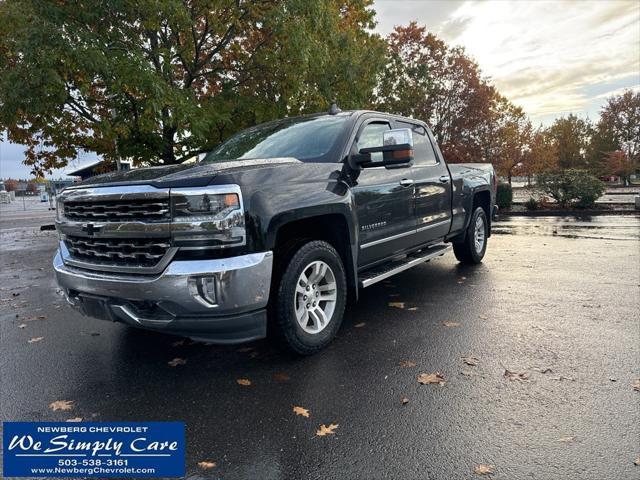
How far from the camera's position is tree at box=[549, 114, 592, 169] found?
158 ft

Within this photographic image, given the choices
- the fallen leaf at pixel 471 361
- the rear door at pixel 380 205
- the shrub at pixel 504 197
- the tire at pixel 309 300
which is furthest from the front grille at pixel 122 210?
the shrub at pixel 504 197

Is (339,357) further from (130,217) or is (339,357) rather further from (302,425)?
(130,217)

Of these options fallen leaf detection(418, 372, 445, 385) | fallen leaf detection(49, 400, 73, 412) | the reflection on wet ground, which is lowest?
the reflection on wet ground

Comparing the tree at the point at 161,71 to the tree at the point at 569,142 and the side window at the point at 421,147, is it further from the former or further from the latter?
the tree at the point at 569,142

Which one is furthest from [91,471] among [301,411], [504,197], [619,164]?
[619,164]

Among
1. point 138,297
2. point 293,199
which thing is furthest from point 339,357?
point 138,297

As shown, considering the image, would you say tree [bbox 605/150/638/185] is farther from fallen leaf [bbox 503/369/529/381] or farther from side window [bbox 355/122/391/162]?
fallen leaf [bbox 503/369/529/381]

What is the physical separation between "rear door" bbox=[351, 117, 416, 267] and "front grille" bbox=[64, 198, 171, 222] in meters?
1.77

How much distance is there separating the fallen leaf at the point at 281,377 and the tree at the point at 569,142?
5032 centimetres

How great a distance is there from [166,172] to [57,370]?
1.85m

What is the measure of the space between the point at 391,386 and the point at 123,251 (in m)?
2.13

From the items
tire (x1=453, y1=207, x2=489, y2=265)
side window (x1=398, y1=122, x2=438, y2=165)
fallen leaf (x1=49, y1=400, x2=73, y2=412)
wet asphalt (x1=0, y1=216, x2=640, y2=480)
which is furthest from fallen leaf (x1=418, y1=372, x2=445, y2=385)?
tire (x1=453, y1=207, x2=489, y2=265)

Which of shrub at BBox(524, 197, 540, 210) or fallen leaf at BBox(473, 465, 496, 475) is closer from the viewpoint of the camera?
fallen leaf at BBox(473, 465, 496, 475)

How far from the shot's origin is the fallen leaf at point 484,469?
7.36 feet
